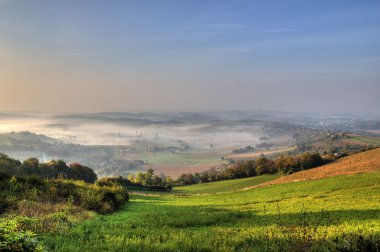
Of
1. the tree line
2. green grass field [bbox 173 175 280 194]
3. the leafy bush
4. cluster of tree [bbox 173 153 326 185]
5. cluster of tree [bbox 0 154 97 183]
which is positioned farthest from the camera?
cluster of tree [bbox 0 154 97 183]

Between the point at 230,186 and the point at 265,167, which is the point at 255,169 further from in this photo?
the point at 230,186

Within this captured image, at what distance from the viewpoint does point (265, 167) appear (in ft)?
323

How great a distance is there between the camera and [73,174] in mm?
106188

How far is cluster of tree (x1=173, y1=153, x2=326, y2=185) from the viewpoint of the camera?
8356cm

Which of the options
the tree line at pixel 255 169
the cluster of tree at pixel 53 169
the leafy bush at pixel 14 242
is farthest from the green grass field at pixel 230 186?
the leafy bush at pixel 14 242

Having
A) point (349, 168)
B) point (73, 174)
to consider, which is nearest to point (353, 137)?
point (349, 168)

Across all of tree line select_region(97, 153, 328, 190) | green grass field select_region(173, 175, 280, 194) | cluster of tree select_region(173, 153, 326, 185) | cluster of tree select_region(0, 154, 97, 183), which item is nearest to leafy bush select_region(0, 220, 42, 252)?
green grass field select_region(173, 175, 280, 194)

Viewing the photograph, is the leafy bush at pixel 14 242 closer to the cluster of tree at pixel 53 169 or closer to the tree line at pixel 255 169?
the tree line at pixel 255 169

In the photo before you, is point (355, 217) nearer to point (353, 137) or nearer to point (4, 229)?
point (4, 229)

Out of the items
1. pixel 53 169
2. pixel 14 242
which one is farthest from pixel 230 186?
pixel 14 242

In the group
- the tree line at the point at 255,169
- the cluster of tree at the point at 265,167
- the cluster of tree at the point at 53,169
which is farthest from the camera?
the cluster of tree at the point at 53,169

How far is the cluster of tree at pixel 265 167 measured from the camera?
83562mm

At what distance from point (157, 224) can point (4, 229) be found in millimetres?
9519

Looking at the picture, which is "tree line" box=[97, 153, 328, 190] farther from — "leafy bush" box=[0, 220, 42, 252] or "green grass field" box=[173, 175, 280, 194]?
"leafy bush" box=[0, 220, 42, 252]
